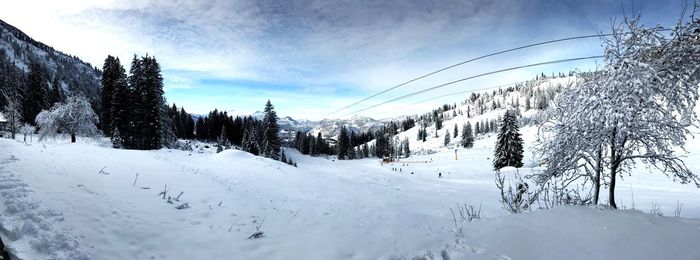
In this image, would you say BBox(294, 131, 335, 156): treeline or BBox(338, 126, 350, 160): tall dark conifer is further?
BBox(294, 131, 335, 156): treeline

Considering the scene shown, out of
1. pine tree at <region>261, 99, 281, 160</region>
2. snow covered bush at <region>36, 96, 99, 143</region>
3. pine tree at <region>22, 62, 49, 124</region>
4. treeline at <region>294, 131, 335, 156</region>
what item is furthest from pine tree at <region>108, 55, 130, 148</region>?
treeline at <region>294, 131, 335, 156</region>

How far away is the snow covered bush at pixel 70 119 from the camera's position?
37938 millimetres

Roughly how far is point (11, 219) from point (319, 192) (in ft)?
45.5

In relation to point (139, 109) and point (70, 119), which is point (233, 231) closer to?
point (139, 109)

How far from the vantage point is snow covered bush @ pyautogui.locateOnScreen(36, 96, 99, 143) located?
3794 cm

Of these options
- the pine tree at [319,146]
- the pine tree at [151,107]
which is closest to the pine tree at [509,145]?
the pine tree at [151,107]

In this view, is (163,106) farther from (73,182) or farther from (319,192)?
(73,182)

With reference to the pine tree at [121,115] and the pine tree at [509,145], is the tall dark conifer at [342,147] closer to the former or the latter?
the pine tree at [509,145]

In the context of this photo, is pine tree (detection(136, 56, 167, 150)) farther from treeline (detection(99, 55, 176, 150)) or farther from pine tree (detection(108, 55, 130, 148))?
pine tree (detection(108, 55, 130, 148))

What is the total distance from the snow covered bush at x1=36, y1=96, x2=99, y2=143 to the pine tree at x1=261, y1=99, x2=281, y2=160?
24912 mm

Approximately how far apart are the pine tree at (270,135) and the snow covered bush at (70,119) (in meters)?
24.9

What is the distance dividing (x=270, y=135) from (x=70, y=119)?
28.4 meters

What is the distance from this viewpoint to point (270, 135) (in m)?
60.3

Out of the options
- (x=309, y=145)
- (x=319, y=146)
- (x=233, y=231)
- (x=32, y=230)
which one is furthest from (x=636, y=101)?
(x=319, y=146)
